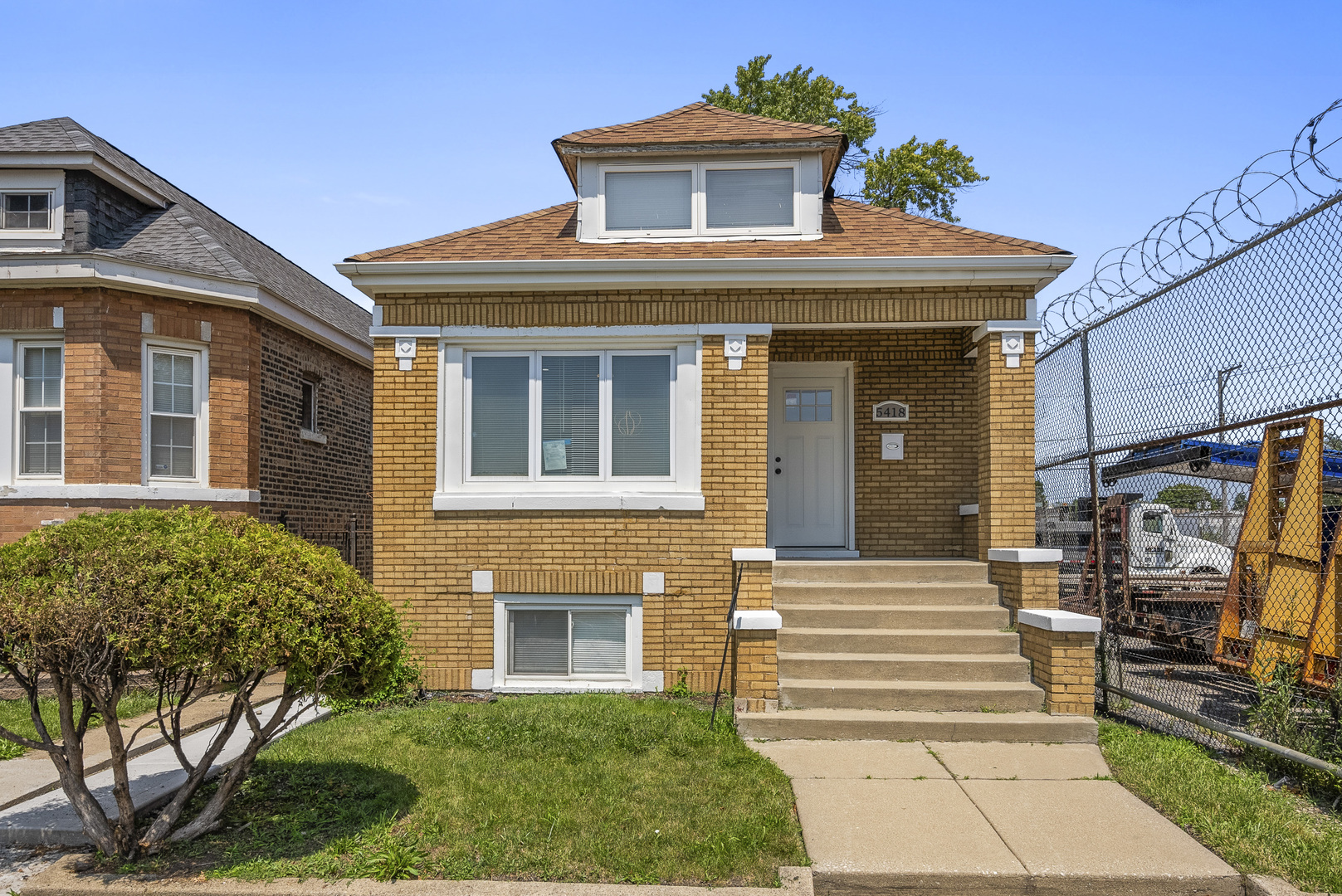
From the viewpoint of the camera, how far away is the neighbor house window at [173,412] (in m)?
10.2

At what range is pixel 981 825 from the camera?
5.36m

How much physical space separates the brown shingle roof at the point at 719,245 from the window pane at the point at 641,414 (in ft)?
3.47

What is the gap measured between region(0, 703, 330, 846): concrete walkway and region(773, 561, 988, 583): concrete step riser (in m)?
4.61

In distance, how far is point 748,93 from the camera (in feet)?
77.9

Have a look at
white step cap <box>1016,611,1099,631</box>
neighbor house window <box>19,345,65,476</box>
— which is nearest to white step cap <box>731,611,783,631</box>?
white step cap <box>1016,611,1099,631</box>

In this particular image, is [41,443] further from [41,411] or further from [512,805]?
[512,805]

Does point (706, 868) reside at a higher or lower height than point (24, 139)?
lower

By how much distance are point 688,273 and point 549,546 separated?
2.92 m

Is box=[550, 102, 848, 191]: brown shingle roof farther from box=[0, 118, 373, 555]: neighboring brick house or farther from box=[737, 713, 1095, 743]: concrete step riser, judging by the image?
box=[737, 713, 1095, 743]: concrete step riser

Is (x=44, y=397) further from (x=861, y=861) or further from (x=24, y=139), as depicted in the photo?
(x=861, y=861)

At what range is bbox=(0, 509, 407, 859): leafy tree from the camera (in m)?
4.25

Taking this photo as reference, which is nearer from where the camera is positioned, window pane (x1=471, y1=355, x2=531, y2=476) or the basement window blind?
the basement window blind

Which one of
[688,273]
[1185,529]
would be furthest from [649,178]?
[1185,529]

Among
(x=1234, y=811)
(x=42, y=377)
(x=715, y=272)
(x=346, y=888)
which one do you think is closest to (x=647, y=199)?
(x=715, y=272)
